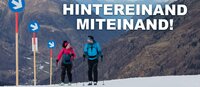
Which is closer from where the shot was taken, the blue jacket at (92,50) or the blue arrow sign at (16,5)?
the blue arrow sign at (16,5)

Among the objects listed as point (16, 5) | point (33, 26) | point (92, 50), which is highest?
point (16, 5)

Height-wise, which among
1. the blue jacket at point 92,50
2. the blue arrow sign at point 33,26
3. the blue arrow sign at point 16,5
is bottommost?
the blue jacket at point 92,50

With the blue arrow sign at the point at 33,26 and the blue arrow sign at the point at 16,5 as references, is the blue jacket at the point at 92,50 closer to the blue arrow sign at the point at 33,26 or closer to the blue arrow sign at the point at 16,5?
the blue arrow sign at the point at 16,5

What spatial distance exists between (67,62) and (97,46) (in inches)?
65.5

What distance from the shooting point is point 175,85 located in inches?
738

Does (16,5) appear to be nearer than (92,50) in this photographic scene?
Yes

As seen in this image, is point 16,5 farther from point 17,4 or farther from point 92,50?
point 92,50

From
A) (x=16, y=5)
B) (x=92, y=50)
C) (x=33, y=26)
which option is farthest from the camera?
(x=33, y=26)

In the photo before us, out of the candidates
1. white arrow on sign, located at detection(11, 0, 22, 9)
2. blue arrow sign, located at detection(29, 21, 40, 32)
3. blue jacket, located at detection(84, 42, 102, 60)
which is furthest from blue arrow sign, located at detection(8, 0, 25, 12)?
blue arrow sign, located at detection(29, 21, 40, 32)

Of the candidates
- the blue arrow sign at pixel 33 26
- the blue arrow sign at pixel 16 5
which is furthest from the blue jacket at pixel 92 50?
the blue arrow sign at pixel 33 26

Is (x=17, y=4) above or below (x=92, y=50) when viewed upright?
above

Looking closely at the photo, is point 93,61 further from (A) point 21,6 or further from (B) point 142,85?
(A) point 21,6

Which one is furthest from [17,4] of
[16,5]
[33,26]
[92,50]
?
[33,26]

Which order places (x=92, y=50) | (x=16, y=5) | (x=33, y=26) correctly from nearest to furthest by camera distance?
(x=16, y=5) < (x=92, y=50) < (x=33, y=26)
